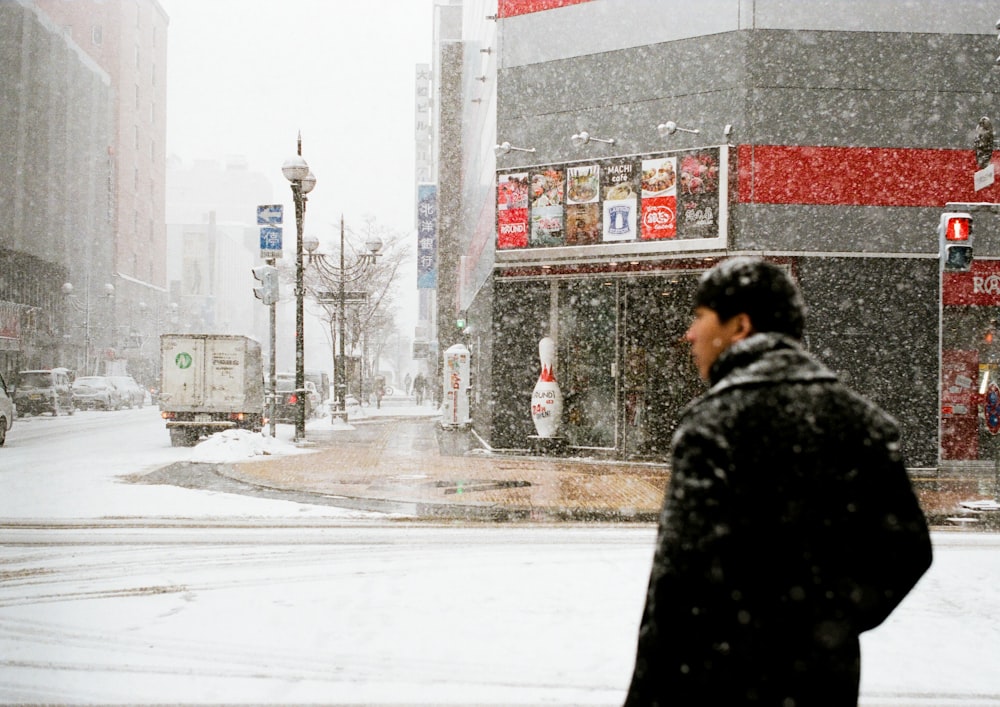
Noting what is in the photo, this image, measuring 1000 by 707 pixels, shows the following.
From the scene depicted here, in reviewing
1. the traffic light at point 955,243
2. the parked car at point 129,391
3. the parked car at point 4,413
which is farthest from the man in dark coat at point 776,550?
the parked car at point 129,391

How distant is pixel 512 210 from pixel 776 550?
15987mm

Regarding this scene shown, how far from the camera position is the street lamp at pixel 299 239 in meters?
20.3

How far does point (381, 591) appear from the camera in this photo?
696 cm

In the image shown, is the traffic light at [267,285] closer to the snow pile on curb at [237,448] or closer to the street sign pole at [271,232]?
the street sign pole at [271,232]

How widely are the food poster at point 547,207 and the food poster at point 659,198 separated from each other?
164cm

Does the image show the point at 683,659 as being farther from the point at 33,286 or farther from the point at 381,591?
the point at 33,286

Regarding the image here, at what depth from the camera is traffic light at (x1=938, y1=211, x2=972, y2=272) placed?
41.3ft

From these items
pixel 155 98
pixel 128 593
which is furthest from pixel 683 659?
pixel 155 98

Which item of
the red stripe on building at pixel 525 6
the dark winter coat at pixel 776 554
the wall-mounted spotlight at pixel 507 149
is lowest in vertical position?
the dark winter coat at pixel 776 554

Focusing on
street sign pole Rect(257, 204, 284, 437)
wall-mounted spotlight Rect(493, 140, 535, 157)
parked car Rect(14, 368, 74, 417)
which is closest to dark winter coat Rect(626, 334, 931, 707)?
wall-mounted spotlight Rect(493, 140, 535, 157)

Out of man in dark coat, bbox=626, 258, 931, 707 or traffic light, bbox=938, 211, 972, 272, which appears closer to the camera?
man in dark coat, bbox=626, 258, 931, 707

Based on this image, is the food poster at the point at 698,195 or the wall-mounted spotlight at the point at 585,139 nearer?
the food poster at the point at 698,195

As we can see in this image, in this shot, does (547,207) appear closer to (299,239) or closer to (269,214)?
(299,239)

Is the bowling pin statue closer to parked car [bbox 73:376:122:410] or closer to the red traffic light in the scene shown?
the red traffic light
